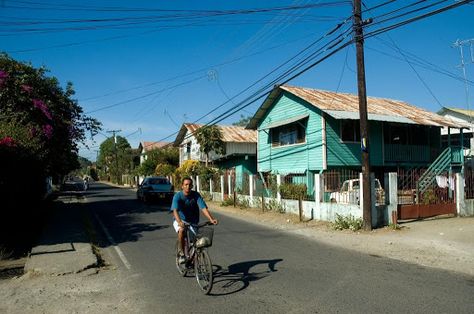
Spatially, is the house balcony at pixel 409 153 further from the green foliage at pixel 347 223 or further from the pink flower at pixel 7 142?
the pink flower at pixel 7 142

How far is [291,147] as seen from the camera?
82.8 feet

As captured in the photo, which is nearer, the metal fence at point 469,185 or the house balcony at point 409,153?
the metal fence at point 469,185

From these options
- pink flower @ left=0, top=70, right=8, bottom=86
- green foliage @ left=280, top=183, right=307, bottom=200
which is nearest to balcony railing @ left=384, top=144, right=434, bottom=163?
green foliage @ left=280, top=183, right=307, bottom=200

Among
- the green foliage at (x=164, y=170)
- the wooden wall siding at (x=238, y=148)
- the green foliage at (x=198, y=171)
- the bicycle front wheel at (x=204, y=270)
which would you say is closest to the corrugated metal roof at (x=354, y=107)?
the green foliage at (x=198, y=171)

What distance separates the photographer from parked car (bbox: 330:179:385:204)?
1550cm

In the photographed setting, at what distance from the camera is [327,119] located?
74.1 ft

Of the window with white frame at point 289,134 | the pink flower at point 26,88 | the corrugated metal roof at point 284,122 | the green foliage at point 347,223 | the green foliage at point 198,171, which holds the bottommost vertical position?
the green foliage at point 347,223

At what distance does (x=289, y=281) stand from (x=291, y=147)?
59.5 feet

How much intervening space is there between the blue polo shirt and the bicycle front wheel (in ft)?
2.46

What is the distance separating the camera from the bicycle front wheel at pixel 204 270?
662 cm

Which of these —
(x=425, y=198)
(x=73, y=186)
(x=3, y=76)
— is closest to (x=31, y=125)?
(x=3, y=76)

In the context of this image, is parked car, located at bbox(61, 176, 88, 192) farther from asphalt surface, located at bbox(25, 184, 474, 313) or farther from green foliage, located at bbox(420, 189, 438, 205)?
green foliage, located at bbox(420, 189, 438, 205)

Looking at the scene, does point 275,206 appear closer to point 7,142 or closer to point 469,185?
point 469,185

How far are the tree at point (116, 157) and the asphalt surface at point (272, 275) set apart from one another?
222 feet
